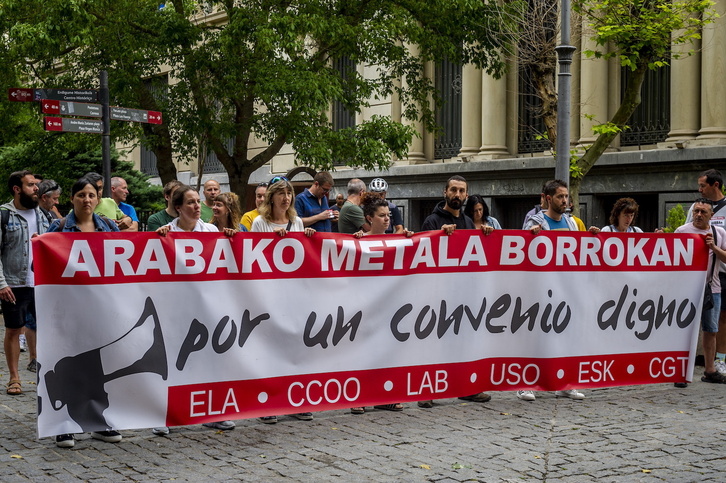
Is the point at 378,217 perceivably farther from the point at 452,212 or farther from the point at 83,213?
the point at 83,213

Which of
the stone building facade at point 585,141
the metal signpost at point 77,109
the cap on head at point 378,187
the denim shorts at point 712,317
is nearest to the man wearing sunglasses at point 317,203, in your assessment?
the cap on head at point 378,187

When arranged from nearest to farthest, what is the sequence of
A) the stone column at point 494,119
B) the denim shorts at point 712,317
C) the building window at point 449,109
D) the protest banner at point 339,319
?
the protest banner at point 339,319
the denim shorts at point 712,317
the stone column at point 494,119
the building window at point 449,109

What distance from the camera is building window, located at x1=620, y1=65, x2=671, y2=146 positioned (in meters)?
20.8

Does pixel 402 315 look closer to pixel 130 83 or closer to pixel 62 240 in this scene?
pixel 62 240

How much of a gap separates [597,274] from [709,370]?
1.98 meters

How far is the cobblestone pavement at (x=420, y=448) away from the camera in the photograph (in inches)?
251

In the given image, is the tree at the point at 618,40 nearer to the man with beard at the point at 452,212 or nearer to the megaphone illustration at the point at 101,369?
the man with beard at the point at 452,212

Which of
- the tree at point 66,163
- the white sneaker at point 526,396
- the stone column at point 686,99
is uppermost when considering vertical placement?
the stone column at point 686,99

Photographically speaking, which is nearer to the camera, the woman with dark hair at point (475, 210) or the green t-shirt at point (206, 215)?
the woman with dark hair at point (475, 210)

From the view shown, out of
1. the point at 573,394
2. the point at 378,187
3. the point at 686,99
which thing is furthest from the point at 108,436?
the point at 686,99

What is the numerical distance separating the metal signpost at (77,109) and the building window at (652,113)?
1100cm

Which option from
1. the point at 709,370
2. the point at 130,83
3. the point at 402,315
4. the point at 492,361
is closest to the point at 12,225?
the point at 402,315

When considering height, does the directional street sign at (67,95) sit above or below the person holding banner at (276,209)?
above

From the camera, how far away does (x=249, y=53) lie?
1762 cm
